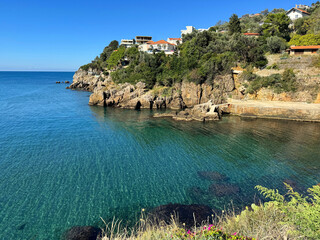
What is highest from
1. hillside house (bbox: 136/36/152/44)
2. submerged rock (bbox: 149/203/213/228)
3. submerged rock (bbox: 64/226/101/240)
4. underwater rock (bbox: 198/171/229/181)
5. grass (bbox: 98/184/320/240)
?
hillside house (bbox: 136/36/152/44)

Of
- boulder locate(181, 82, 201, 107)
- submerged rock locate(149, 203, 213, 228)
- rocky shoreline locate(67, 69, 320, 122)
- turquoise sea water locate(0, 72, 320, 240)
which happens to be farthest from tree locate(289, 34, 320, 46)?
submerged rock locate(149, 203, 213, 228)

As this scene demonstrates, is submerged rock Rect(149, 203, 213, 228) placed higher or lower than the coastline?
lower

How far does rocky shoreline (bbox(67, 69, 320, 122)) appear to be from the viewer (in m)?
37.6

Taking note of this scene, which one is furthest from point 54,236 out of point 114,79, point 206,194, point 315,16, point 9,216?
point 315,16

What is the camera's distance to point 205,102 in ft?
158

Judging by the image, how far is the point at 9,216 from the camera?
12.6 m

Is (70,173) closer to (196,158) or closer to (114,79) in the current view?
(196,158)

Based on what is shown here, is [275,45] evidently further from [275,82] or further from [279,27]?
[279,27]

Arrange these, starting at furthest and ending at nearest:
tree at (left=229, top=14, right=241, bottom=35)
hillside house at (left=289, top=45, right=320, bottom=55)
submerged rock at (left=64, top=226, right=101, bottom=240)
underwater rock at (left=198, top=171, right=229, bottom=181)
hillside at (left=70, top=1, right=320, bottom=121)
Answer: tree at (left=229, top=14, right=241, bottom=35) < hillside house at (left=289, top=45, right=320, bottom=55) < hillside at (left=70, top=1, right=320, bottom=121) < underwater rock at (left=198, top=171, right=229, bottom=181) < submerged rock at (left=64, top=226, right=101, bottom=240)

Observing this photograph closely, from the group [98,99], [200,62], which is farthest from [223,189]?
[98,99]

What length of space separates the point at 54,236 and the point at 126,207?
14.7ft

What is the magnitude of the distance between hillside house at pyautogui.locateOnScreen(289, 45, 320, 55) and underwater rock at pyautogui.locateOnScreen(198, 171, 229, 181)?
4634 cm

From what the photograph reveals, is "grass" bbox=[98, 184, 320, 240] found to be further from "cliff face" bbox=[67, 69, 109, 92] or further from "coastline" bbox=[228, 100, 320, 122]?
"cliff face" bbox=[67, 69, 109, 92]

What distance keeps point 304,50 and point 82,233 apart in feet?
195
